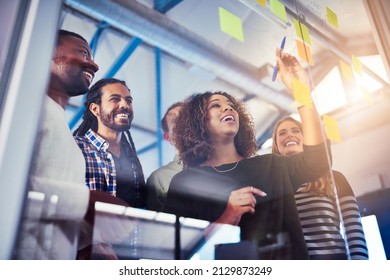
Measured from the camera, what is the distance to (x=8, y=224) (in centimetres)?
69

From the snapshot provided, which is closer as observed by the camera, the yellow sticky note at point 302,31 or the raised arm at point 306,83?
the raised arm at point 306,83

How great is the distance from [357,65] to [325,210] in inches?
29.8

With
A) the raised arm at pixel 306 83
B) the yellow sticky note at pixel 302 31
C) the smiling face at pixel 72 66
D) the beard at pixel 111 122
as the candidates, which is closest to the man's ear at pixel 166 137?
the beard at pixel 111 122

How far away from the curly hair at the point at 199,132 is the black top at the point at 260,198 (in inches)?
1.4

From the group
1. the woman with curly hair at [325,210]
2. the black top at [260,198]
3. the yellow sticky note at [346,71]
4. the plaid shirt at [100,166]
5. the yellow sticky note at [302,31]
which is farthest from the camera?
the yellow sticky note at [346,71]

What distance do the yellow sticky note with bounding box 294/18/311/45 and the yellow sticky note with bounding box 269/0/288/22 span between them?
6cm

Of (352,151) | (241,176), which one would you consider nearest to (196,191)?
(241,176)

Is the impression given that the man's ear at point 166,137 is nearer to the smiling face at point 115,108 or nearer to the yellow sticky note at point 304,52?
the smiling face at point 115,108

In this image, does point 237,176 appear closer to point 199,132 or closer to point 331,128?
point 199,132

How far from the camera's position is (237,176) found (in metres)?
1.12

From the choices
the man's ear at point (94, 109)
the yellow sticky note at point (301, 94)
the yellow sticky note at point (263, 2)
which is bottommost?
the man's ear at point (94, 109)

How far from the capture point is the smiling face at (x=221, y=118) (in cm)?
117
